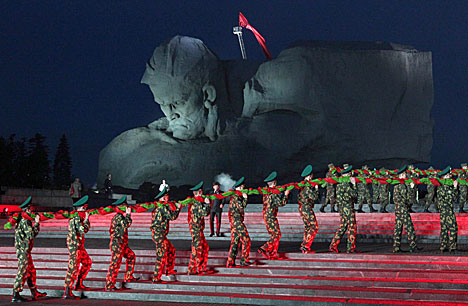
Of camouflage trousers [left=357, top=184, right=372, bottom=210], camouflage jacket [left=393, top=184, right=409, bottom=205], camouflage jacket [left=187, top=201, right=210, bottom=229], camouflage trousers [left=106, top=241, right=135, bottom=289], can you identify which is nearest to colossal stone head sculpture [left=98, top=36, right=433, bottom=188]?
camouflage trousers [left=357, top=184, right=372, bottom=210]

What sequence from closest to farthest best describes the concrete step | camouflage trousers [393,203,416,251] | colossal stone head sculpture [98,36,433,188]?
the concrete step
camouflage trousers [393,203,416,251]
colossal stone head sculpture [98,36,433,188]

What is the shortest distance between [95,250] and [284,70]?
65.2 ft

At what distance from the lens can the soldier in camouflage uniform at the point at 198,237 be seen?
11.0 metres

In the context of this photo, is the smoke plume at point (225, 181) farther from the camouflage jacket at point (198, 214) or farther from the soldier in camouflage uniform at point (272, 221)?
the camouflage jacket at point (198, 214)

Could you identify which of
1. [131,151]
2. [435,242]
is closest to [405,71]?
[131,151]

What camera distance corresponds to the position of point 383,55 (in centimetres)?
3095

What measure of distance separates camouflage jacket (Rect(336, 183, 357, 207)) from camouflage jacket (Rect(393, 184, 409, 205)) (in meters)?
0.94

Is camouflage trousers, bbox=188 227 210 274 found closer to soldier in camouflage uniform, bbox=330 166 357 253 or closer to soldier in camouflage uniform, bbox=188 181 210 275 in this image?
soldier in camouflage uniform, bbox=188 181 210 275

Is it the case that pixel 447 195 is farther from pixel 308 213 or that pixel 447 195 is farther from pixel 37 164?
pixel 37 164

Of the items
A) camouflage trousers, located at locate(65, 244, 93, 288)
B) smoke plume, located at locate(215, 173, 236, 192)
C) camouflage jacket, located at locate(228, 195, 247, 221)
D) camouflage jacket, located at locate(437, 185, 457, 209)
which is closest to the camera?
camouflage trousers, located at locate(65, 244, 93, 288)

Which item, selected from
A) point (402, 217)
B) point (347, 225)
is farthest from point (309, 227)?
point (402, 217)

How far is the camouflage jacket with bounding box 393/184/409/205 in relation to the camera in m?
12.6

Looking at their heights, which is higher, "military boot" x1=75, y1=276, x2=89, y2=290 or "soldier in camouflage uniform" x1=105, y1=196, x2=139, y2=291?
"soldier in camouflage uniform" x1=105, y1=196, x2=139, y2=291

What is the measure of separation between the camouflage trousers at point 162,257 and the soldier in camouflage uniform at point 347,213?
10.9 feet
